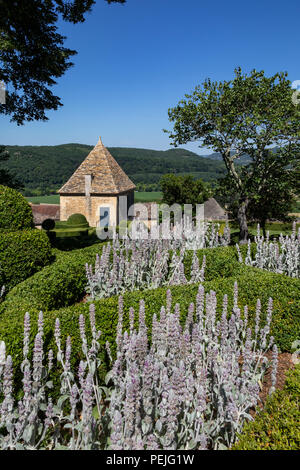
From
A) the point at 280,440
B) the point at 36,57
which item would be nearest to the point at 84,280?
the point at 280,440

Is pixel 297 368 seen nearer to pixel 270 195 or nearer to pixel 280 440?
pixel 280 440

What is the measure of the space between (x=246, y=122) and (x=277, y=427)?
626 inches

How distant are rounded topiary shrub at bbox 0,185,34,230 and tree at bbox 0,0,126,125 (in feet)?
20.8

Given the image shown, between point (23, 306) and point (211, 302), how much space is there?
2.98m

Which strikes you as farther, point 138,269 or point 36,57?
point 36,57

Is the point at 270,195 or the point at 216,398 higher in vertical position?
Result: the point at 270,195

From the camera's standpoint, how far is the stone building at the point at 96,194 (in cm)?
2806

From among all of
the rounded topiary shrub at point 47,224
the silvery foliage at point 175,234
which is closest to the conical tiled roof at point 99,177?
the rounded topiary shrub at point 47,224

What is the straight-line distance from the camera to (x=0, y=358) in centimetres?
240

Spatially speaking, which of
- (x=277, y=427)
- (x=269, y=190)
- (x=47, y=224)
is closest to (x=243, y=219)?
(x=269, y=190)

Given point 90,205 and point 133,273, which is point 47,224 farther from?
point 133,273

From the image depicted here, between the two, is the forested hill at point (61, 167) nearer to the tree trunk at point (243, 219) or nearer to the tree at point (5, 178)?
the tree at point (5, 178)

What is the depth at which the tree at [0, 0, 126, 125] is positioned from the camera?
1099cm

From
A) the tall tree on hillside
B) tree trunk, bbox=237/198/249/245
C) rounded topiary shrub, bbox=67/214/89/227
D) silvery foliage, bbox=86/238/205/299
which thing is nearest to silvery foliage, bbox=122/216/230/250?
silvery foliage, bbox=86/238/205/299
